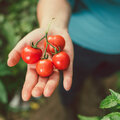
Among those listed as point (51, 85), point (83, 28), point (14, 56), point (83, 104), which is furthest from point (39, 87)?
point (83, 104)

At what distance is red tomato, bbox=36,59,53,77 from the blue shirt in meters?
0.49

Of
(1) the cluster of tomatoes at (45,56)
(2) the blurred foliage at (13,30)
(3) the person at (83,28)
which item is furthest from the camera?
(2) the blurred foliage at (13,30)

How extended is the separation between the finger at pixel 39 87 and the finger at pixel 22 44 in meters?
0.24

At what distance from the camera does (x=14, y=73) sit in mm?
2602

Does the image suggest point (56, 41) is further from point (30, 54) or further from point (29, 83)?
point (29, 83)

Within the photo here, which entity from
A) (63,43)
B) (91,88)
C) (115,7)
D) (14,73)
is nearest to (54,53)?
(63,43)

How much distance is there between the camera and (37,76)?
61.7 inches

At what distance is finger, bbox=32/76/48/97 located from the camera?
1.34 meters

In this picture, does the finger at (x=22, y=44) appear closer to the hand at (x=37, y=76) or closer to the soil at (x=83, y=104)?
the hand at (x=37, y=76)

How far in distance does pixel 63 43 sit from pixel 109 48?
534mm

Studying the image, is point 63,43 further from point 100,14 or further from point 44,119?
point 44,119

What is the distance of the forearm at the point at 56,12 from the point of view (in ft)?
5.94

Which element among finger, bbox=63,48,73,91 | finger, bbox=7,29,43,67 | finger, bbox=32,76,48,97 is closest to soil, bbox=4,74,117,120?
finger, bbox=63,48,73,91

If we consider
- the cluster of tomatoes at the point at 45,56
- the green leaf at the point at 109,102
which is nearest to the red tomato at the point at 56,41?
the cluster of tomatoes at the point at 45,56
